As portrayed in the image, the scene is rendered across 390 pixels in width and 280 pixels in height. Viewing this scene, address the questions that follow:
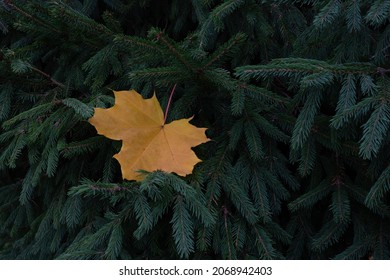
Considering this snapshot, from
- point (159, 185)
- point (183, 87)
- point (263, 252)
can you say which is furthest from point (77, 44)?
point (263, 252)

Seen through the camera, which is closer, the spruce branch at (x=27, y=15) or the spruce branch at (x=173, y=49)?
the spruce branch at (x=173, y=49)

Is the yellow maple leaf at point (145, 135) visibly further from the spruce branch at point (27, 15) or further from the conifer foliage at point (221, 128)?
the spruce branch at point (27, 15)

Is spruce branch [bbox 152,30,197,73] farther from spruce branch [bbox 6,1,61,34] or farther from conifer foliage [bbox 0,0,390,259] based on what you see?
spruce branch [bbox 6,1,61,34]

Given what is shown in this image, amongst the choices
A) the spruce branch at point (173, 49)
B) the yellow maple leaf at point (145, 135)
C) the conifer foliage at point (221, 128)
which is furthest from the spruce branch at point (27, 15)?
the spruce branch at point (173, 49)

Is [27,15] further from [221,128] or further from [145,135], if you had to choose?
[221,128]

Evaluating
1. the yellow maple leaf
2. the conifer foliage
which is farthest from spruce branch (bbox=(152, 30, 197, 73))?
the yellow maple leaf

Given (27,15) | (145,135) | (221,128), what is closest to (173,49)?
(145,135)
